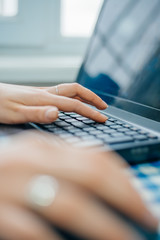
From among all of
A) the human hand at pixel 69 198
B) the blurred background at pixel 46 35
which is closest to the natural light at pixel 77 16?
the blurred background at pixel 46 35

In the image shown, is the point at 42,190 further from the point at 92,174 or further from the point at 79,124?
the point at 79,124

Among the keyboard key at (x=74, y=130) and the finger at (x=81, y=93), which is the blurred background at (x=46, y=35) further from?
the keyboard key at (x=74, y=130)

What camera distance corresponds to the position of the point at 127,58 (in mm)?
677

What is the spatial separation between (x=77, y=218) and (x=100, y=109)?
466 mm

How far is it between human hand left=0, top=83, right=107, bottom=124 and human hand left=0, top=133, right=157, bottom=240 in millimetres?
278

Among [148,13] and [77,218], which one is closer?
[77,218]

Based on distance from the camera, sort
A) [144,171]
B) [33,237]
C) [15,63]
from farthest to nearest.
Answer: [15,63] → [144,171] → [33,237]

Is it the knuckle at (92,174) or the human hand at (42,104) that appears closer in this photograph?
the knuckle at (92,174)

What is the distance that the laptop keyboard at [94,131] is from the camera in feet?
1.41

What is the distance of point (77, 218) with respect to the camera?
0.68ft

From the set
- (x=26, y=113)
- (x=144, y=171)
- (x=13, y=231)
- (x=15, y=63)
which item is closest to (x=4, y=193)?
(x=13, y=231)

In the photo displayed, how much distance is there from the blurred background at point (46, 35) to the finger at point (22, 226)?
3.36ft

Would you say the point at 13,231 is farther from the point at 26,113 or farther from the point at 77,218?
the point at 26,113

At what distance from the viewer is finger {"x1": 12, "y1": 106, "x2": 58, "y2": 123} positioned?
0.52m
